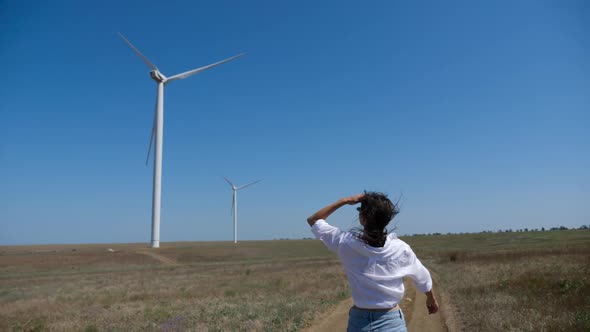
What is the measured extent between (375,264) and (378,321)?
424 millimetres

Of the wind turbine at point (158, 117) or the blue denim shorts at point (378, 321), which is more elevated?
the wind turbine at point (158, 117)

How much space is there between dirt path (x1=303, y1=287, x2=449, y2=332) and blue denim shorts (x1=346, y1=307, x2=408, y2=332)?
8.88 metres

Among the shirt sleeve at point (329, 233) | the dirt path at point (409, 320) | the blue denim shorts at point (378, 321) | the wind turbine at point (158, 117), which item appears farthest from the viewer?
the wind turbine at point (158, 117)

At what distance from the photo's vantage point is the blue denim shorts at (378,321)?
338 cm

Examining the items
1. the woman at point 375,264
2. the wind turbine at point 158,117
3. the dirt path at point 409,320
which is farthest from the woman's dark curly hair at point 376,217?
the wind turbine at point 158,117

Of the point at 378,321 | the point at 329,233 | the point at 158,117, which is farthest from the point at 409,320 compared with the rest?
the point at 158,117

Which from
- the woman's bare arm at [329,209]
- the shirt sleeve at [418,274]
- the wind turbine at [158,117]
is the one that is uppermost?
the wind turbine at [158,117]

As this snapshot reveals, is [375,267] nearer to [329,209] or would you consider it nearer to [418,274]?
[418,274]

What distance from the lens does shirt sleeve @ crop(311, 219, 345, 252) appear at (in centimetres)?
356

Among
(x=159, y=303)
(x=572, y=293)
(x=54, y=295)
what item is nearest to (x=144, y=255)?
(x=54, y=295)

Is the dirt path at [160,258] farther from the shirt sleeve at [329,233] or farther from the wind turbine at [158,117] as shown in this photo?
the shirt sleeve at [329,233]

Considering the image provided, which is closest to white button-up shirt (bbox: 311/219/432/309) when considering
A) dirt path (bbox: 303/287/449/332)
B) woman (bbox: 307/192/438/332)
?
woman (bbox: 307/192/438/332)

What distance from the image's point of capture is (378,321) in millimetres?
3398

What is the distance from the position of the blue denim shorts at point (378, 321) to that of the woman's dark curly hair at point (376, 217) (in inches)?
20.9
